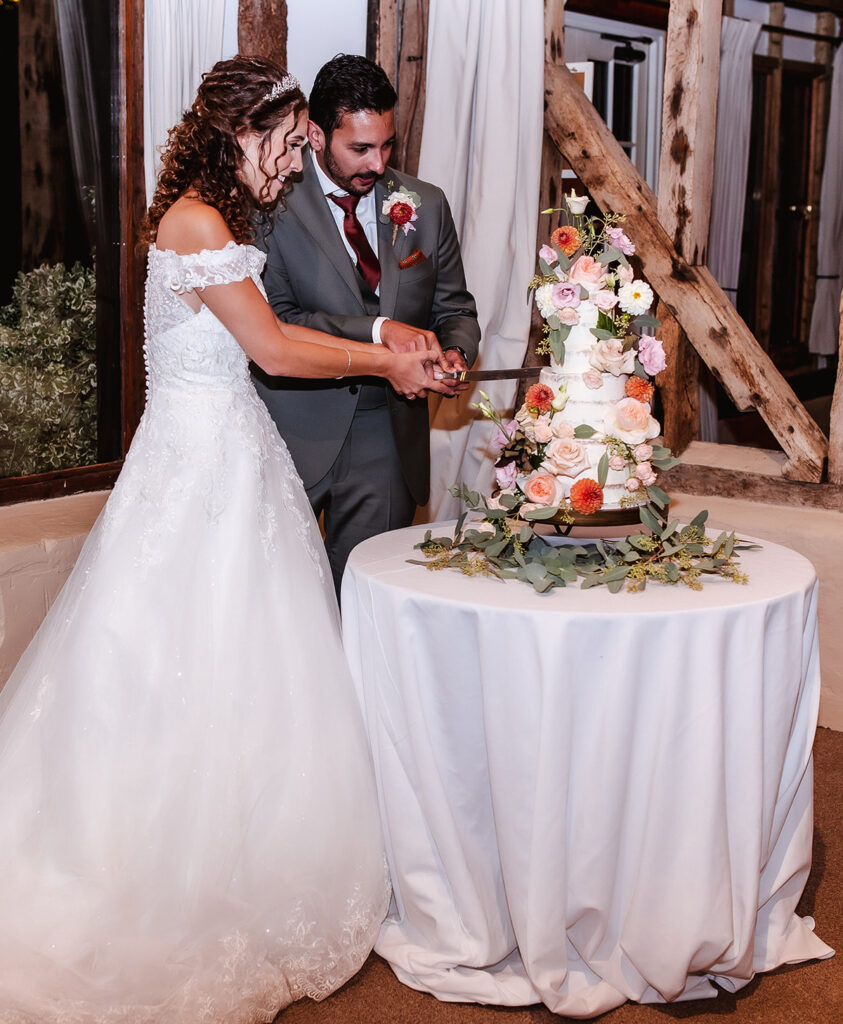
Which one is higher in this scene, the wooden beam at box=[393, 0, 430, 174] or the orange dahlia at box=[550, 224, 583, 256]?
the wooden beam at box=[393, 0, 430, 174]

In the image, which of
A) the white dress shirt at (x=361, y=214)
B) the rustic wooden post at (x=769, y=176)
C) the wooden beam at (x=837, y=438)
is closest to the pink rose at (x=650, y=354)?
the white dress shirt at (x=361, y=214)

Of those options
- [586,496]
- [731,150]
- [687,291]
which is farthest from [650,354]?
[731,150]

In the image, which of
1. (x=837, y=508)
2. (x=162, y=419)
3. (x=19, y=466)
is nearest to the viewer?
(x=162, y=419)

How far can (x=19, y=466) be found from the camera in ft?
10.9

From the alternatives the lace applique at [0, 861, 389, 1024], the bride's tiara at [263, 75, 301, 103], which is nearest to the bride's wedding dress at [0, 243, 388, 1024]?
the lace applique at [0, 861, 389, 1024]

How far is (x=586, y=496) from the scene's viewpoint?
6.62ft

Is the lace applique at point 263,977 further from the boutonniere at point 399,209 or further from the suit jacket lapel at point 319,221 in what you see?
the boutonniere at point 399,209

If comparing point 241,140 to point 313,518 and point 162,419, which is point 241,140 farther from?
point 313,518

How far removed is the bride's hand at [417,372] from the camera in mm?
2480

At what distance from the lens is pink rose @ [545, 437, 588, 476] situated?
2.03 metres

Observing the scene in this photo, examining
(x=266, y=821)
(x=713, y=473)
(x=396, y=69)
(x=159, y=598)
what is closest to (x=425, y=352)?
(x=159, y=598)

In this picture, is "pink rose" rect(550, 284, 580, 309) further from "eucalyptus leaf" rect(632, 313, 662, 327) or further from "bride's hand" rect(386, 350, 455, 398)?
"bride's hand" rect(386, 350, 455, 398)

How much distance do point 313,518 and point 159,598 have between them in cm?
43

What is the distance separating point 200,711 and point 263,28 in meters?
2.47
